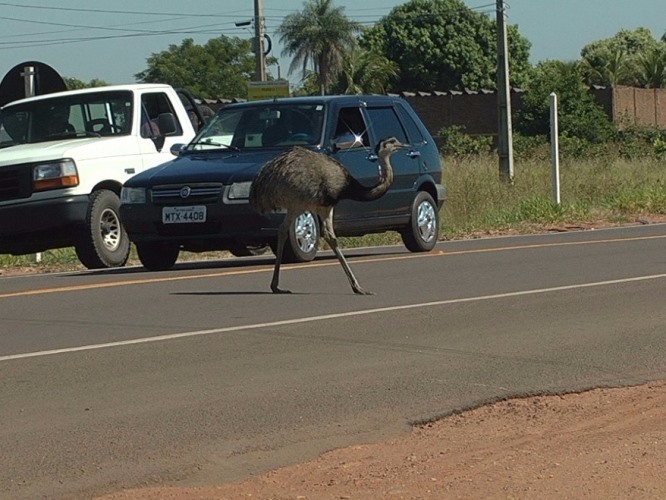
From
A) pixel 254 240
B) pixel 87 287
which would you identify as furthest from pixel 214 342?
pixel 254 240

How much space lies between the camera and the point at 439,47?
87812 mm

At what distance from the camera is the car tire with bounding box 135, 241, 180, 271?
15711 mm

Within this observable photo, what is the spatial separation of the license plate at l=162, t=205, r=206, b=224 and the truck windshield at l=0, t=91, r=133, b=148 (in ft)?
8.77

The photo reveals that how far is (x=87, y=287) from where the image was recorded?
533 inches

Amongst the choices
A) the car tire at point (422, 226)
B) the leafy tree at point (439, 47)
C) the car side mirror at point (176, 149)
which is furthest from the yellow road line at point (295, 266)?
→ the leafy tree at point (439, 47)

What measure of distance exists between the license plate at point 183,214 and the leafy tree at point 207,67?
79.1 metres

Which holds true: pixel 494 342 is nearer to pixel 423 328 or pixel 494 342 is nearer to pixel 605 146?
pixel 423 328

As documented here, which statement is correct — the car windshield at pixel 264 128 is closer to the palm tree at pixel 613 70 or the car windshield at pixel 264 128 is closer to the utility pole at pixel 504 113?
the utility pole at pixel 504 113

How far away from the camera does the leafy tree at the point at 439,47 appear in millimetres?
87375

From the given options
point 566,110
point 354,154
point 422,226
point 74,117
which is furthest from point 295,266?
point 566,110

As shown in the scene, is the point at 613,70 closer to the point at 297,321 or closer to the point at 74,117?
the point at 74,117

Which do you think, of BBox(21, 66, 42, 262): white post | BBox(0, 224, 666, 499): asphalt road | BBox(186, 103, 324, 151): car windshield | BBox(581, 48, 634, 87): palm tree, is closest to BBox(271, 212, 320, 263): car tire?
BBox(0, 224, 666, 499): asphalt road

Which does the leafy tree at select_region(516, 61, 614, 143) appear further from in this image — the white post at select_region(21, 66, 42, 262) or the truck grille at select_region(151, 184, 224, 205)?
the truck grille at select_region(151, 184, 224, 205)

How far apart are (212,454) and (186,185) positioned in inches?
327
